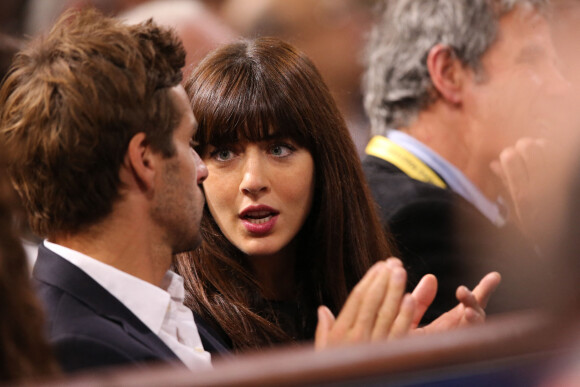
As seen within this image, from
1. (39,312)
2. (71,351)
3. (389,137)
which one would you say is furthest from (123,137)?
(389,137)

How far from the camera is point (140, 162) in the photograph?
1249mm

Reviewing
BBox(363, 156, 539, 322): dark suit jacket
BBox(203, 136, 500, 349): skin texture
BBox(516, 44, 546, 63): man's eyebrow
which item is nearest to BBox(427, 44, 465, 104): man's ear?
BBox(516, 44, 546, 63): man's eyebrow

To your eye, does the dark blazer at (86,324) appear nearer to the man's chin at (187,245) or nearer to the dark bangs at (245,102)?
the man's chin at (187,245)

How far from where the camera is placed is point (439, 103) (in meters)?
2.53

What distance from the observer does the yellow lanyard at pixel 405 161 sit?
7.59 ft

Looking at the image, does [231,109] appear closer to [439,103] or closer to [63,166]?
[63,166]

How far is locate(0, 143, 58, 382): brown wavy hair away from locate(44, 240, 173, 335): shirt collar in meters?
0.37

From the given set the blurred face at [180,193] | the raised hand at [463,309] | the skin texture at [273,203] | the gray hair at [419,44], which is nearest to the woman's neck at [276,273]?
the skin texture at [273,203]

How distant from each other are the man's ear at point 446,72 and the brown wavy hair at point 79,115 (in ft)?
4.50

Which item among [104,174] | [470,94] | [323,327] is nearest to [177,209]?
[104,174]

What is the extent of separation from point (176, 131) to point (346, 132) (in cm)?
63

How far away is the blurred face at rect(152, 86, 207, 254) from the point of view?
4.24 feet

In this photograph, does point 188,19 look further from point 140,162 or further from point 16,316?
point 16,316

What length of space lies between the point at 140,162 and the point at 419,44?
149 cm
